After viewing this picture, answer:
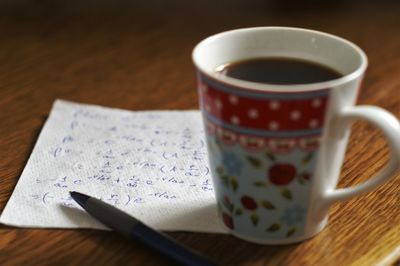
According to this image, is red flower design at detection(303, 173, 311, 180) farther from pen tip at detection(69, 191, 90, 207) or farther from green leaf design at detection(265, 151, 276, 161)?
pen tip at detection(69, 191, 90, 207)

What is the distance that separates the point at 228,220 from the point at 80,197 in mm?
125

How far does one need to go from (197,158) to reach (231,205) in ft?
0.45

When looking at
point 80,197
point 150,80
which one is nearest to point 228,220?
point 80,197

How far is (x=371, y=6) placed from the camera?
3.62ft

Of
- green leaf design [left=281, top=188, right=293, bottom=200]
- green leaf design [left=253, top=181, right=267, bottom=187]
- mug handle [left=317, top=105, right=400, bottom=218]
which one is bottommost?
green leaf design [left=281, top=188, right=293, bottom=200]

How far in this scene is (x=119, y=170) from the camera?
1.92 feet

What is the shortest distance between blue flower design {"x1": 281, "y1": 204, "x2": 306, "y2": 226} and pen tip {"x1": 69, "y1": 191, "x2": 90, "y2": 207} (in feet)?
0.54

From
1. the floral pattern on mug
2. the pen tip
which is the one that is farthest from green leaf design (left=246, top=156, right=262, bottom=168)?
the pen tip

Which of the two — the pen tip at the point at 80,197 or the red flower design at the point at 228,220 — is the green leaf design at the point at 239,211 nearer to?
the red flower design at the point at 228,220

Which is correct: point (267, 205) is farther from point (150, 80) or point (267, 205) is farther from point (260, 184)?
point (150, 80)

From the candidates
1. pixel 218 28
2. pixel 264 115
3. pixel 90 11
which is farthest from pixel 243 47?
pixel 90 11

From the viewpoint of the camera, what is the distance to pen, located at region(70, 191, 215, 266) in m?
0.45

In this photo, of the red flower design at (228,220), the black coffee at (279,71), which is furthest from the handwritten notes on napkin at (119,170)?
the black coffee at (279,71)

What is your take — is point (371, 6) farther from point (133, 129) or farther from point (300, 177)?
point (300, 177)
